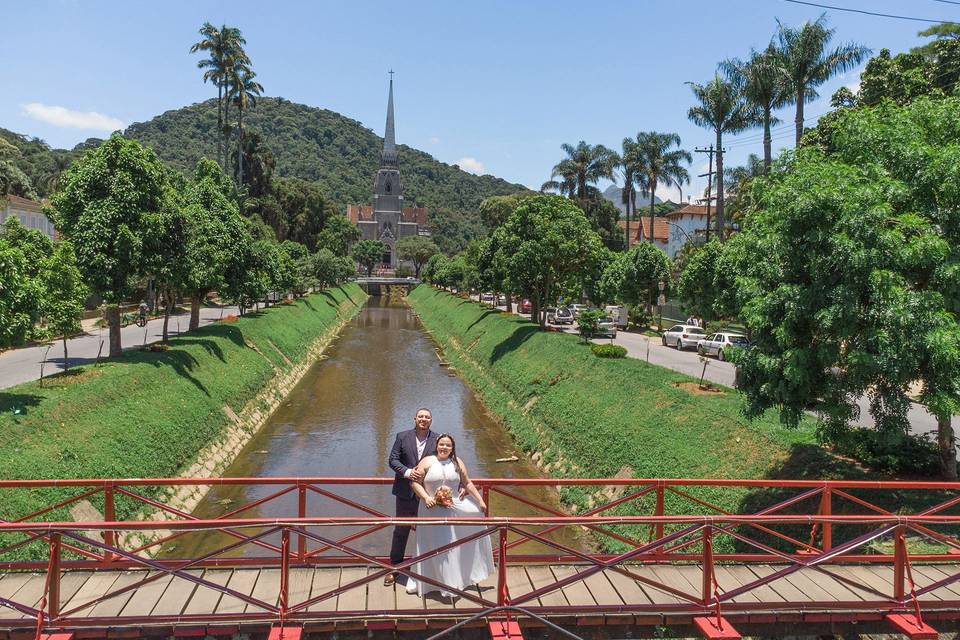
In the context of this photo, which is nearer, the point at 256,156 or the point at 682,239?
the point at 256,156

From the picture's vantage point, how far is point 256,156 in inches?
3706

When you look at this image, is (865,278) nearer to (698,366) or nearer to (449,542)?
(449,542)

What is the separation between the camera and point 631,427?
73.5 feet

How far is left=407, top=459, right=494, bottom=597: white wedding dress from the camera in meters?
8.39

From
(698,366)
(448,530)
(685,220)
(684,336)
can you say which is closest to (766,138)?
(684,336)

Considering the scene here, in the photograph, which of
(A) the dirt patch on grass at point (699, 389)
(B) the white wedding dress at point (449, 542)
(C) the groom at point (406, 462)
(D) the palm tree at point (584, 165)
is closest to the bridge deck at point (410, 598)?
(B) the white wedding dress at point (449, 542)

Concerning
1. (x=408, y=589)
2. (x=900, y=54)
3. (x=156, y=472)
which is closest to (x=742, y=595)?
(x=408, y=589)

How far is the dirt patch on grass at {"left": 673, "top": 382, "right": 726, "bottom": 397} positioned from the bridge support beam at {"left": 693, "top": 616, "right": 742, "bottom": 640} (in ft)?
49.0

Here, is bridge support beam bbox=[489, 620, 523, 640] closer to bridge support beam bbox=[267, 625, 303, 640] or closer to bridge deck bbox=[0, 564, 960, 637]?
bridge deck bbox=[0, 564, 960, 637]

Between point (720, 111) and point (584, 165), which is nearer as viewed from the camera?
point (720, 111)

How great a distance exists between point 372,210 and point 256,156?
87403 mm

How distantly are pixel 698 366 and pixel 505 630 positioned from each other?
2810 centimetres

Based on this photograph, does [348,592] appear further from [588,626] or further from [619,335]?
[619,335]

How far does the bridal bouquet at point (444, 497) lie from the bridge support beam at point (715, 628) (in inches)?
131
